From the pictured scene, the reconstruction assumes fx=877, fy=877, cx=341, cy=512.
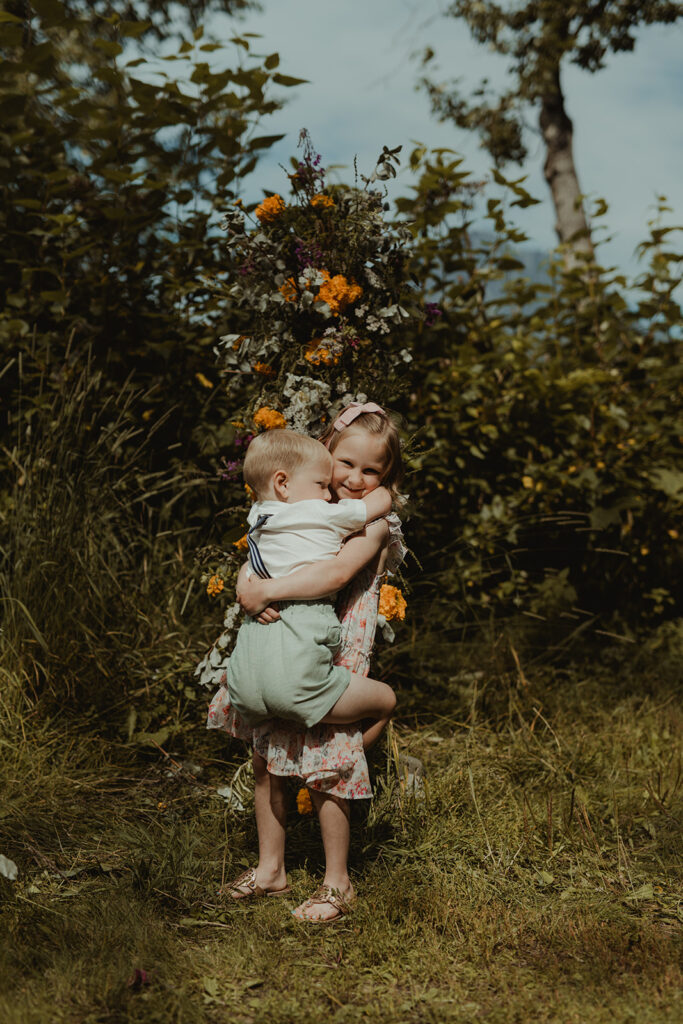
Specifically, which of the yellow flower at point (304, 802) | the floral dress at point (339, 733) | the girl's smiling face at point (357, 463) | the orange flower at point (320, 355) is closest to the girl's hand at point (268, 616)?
the floral dress at point (339, 733)

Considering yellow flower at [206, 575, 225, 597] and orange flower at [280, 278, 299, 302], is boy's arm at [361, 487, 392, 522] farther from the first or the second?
orange flower at [280, 278, 299, 302]

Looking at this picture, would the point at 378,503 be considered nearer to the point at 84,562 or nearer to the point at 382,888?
the point at 382,888

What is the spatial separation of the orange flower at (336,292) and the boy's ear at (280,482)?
75 centimetres

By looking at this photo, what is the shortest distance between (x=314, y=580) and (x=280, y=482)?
343 millimetres

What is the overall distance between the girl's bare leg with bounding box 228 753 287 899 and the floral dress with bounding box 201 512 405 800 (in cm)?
8

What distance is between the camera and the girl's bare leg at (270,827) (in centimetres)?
269

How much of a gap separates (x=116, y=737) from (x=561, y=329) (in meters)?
3.29

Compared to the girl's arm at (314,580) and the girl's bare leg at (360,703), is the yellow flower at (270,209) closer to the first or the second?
the girl's arm at (314,580)

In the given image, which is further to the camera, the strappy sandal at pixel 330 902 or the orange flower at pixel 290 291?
the orange flower at pixel 290 291

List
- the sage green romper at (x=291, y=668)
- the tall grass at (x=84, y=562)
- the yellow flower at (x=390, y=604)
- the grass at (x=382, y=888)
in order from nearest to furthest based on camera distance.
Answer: the grass at (x=382, y=888)
the sage green romper at (x=291, y=668)
the yellow flower at (x=390, y=604)
the tall grass at (x=84, y=562)

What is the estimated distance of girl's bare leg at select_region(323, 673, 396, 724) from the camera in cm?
257

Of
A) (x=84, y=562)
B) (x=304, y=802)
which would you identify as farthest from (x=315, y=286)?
(x=304, y=802)

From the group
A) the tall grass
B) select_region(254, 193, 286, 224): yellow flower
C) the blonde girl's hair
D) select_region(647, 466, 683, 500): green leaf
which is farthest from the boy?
select_region(647, 466, 683, 500): green leaf

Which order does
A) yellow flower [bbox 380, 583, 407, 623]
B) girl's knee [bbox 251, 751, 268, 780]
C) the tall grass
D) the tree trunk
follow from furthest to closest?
1. the tree trunk
2. the tall grass
3. yellow flower [bbox 380, 583, 407, 623]
4. girl's knee [bbox 251, 751, 268, 780]
